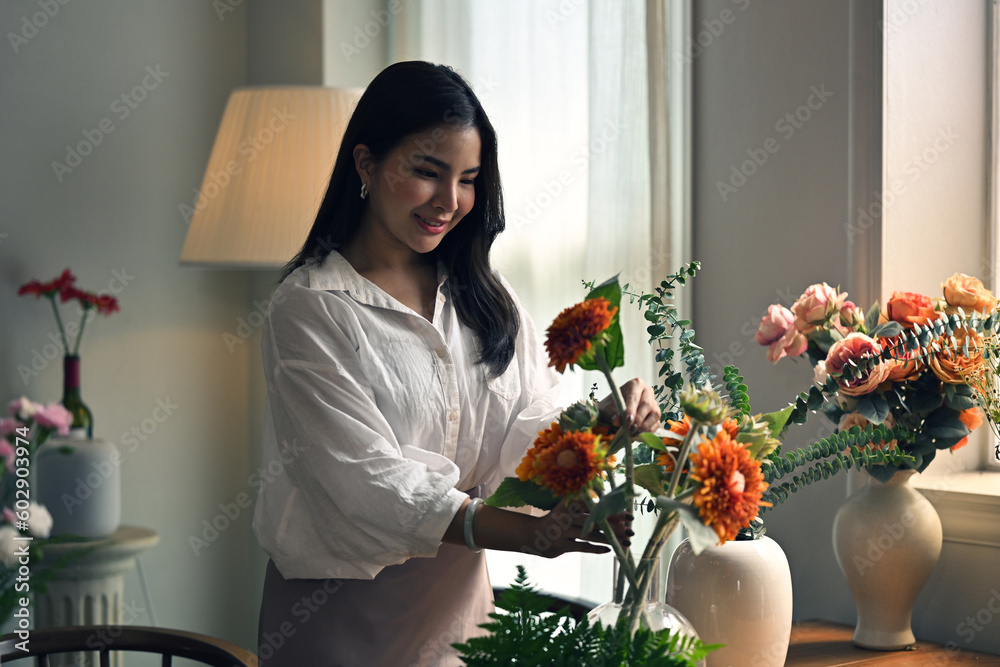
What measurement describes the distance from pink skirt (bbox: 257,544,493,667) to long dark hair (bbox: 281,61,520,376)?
12.6 inches

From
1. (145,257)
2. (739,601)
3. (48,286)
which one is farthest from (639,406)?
(145,257)

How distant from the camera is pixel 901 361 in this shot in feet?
4.49

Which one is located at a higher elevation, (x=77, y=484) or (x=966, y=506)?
(x=966, y=506)

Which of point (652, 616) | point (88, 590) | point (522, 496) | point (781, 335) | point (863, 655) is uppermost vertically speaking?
point (781, 335)

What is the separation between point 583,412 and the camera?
0.85 meters

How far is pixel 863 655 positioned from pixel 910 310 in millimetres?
530

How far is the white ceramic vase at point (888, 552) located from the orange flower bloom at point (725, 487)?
2.58 feet

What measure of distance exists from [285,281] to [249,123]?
38.6 inches

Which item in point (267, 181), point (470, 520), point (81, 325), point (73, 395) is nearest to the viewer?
point (470, 520)

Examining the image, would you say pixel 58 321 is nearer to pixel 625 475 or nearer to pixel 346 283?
pixel 346 283

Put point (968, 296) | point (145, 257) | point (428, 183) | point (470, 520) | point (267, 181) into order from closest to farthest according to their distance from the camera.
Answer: point (470, 520)
point (428, 183)
point (968, 296)
point (267, 181)
point (145, 257)

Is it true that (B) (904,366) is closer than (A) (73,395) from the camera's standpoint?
Yes

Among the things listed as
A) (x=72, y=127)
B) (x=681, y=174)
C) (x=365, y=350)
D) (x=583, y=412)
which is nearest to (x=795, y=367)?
(x=681, y=174)

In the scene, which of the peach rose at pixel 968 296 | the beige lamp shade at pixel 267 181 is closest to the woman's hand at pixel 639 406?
the peach rose at pixel 968 296
